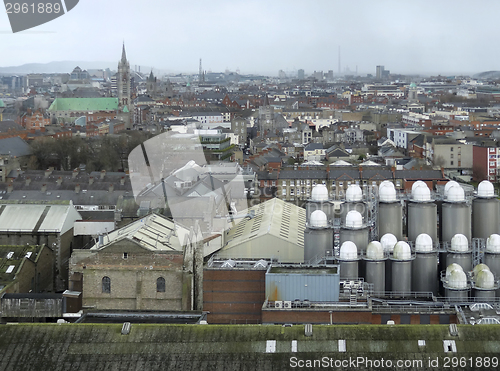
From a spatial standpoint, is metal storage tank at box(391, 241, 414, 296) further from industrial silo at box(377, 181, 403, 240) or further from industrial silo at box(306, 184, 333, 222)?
industrial silo at box(306, 184, 333, 222)

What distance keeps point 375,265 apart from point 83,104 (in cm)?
9437

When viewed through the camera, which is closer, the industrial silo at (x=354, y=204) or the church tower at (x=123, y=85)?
the industrial silo at (x=354, y=204)

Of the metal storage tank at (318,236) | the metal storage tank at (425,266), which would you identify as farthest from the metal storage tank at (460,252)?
the metal storage tank at (318,236)

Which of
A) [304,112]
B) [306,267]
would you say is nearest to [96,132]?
[304,112]

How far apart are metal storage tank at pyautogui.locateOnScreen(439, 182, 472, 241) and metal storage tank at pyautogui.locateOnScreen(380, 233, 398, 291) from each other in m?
1.69

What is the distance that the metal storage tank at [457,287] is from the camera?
63.9 feet

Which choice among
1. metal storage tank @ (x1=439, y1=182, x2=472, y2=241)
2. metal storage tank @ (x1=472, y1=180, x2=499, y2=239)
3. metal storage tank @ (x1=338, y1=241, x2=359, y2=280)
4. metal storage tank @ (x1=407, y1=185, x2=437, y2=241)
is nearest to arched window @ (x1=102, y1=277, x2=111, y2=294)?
metal storage tank @ (x1=338, y1=241, x2=359, y2=280)

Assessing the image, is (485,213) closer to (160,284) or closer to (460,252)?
(460,252)

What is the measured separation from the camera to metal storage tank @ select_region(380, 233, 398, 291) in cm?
2041

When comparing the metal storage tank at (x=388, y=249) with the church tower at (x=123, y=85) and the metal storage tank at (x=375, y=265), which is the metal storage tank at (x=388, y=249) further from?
the church tower at (x=123, y=85)

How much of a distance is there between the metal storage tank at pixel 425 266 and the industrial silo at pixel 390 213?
1.26 metres

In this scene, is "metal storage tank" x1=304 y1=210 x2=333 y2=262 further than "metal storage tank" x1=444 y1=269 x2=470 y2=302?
Yes

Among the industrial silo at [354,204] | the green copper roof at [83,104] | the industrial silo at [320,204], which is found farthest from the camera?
the green copper roof at [83,104]

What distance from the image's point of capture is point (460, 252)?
20.8m
